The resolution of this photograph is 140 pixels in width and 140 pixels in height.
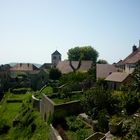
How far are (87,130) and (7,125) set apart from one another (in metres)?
20.2

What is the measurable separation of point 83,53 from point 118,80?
62.2 metres

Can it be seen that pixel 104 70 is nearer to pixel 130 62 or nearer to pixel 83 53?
pixel 130 62

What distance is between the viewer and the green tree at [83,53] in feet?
344

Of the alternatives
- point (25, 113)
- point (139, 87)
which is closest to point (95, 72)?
point (25, 113)

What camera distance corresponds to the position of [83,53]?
342 ft

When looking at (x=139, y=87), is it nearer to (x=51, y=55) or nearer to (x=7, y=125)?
(x=7, y=125)

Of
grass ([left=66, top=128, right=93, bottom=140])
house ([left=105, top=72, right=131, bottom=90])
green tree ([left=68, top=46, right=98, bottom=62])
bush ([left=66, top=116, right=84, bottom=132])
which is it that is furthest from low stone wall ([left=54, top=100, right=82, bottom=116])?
green tree ([left=68, top=46, right=98, bottom=62])

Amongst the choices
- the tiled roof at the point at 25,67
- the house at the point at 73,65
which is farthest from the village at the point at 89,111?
the tiled roof at the point at 25,67

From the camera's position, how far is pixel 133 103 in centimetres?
2314

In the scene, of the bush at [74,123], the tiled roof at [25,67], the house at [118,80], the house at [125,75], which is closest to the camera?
the bush at [74,123]

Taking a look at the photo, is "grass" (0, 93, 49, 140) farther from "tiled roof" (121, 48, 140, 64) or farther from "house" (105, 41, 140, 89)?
"tiled roof" (121, 48, 140, 64)

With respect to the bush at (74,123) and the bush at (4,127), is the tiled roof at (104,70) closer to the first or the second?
the bush at (4,127)

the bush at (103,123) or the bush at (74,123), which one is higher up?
the bush at (103,123)

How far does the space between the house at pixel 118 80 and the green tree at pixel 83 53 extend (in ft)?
192
